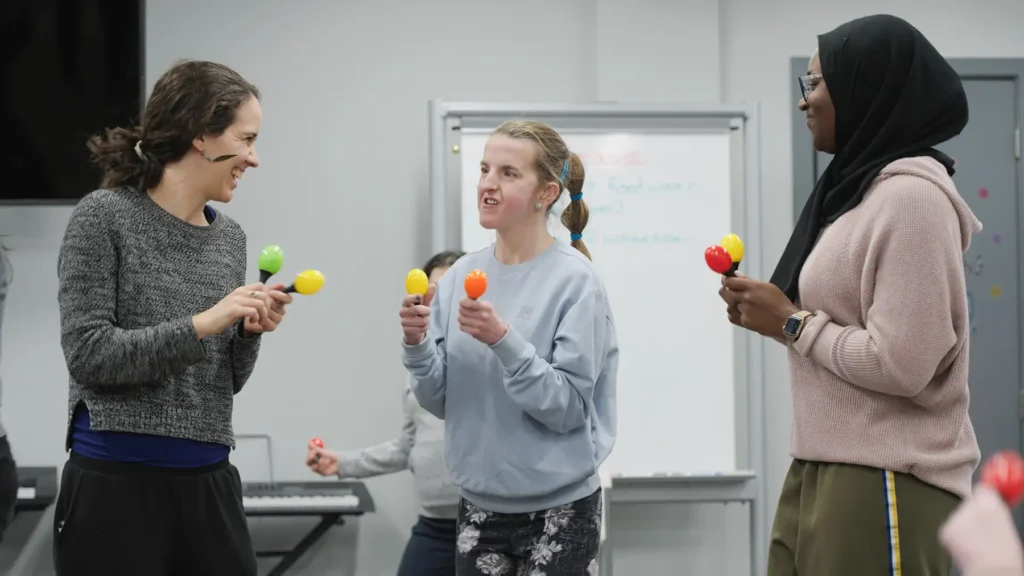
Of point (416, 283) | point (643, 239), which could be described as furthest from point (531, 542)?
point (643, 239)

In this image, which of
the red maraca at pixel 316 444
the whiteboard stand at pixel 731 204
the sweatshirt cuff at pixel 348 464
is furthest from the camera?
the whiteboard stand at pixel 731 204

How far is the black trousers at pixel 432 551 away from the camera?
2.52m

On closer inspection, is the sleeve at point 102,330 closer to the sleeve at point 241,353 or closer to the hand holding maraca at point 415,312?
the sleeve at point 241,353

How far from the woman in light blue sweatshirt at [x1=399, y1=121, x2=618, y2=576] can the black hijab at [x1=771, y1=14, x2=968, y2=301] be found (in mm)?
464

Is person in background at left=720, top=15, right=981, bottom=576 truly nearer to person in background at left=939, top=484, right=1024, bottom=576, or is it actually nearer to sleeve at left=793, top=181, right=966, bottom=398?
sleeve at left=793, top=181, right=966, bottom=398

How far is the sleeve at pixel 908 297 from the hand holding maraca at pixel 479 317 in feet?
1.85

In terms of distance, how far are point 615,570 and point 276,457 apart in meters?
1.32

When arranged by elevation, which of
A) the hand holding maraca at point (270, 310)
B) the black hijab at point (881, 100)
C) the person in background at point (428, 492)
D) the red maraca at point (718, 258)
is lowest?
the person in background at point (428, 492)

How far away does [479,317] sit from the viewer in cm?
177

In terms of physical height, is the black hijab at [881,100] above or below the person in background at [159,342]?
above

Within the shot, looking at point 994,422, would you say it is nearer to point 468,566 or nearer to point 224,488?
point 468,566

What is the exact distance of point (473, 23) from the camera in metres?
3.90

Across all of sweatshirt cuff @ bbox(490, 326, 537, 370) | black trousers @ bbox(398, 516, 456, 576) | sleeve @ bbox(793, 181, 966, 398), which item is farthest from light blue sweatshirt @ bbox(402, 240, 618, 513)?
black trousers @ bbox(398, 516, 456, 576)

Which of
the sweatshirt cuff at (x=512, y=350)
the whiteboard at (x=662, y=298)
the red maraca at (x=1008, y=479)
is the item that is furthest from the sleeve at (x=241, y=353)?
the whiteboard at (x=662, y=298)
